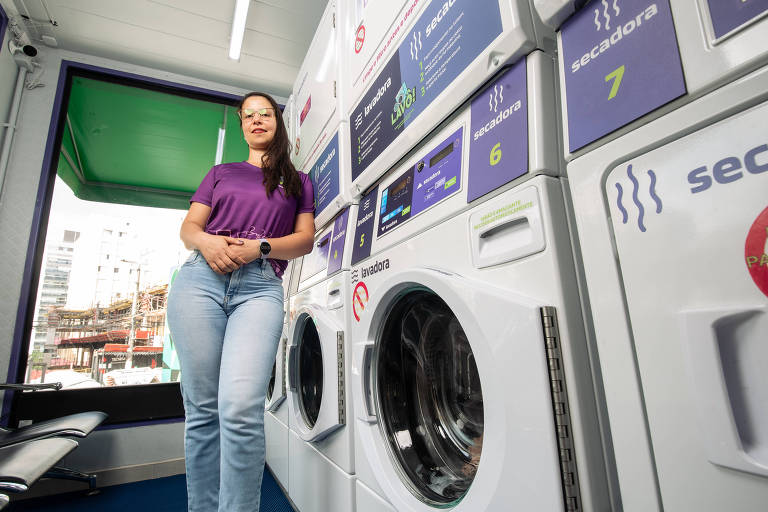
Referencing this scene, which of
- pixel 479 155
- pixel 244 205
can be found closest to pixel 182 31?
pixel 244 205

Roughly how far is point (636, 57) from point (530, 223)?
0.21 meters

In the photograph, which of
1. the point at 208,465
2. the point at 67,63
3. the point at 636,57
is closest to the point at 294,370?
the point at 208,465

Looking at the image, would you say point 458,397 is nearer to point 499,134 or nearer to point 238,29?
point 499,134

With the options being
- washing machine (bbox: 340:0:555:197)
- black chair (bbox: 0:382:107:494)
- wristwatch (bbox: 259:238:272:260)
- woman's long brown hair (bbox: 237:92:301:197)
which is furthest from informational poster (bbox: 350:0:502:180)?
black chair (bbox: 0:382:107:494)

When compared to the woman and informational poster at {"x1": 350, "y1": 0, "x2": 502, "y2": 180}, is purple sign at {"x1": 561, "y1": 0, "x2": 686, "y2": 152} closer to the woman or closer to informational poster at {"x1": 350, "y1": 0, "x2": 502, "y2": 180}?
informational poster at {"x1": 350, "y1": 0, "x2": 502, "y2": 180}

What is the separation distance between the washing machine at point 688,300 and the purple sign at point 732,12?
0.19 feet

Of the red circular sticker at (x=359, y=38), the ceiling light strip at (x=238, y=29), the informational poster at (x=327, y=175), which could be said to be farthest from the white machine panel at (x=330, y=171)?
the ceiling light strip at (x=238, y=29)

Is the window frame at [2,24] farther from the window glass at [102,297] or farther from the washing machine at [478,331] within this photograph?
the washing machine at [478,331]

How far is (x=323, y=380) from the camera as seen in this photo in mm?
1085

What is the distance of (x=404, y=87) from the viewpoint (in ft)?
2.91

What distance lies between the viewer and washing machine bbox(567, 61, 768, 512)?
306 millimetres

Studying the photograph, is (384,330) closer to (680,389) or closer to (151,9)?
(680,389)

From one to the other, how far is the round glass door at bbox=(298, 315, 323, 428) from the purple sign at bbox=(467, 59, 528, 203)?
0.91 metres

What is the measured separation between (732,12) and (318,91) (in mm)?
1452
